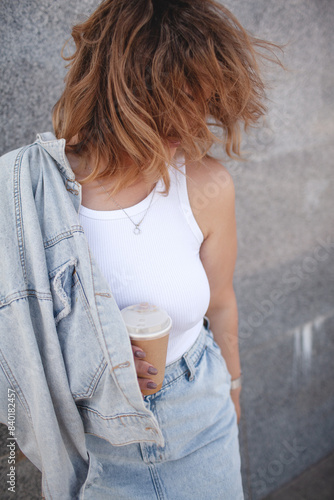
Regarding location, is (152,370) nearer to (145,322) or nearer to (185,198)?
(145,322)

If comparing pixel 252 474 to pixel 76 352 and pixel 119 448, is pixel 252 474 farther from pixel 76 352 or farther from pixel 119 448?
pixel 76 352

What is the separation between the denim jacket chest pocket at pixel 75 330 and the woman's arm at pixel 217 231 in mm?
489

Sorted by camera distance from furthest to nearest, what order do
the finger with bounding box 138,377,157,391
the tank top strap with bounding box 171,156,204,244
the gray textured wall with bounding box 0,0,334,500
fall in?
1. the gray textured wall with bounding box 0,0,334,500
2. the tank top strap with bounding box 171,156,204,244
3. the finger with bounding box 138,377,157,391

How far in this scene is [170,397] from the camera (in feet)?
3.94

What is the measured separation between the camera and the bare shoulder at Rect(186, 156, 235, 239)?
4.22 feet

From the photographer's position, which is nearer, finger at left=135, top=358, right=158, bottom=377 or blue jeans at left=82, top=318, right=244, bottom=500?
finger at left=135, top=358, right=158, bottom=377

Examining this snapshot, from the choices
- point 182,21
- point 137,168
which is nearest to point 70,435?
point 137,168

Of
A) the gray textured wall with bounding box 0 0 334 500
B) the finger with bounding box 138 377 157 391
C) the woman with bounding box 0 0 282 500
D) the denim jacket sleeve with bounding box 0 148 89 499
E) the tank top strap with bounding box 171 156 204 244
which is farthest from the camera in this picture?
the gray textured wall with bounding box 0 0 334 500

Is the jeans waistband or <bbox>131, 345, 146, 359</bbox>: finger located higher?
<bbox>131, 345, 146, 359</bbox>: finger

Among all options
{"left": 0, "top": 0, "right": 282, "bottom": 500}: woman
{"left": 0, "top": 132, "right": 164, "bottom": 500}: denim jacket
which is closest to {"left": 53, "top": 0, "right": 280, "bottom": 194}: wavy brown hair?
{"left": 0, "top": 0, "right": 282, "bottom": 500}: woman

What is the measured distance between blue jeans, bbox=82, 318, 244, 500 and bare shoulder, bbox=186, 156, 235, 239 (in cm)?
43

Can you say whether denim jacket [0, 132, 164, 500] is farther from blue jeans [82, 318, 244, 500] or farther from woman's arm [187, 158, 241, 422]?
woman's arm [187, 158, 241, 422]

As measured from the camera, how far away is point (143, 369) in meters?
1.01

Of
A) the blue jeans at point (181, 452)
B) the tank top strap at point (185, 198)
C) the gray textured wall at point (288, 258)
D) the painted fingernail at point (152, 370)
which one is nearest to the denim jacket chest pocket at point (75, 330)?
the painted fingernail at point (152, 370)
